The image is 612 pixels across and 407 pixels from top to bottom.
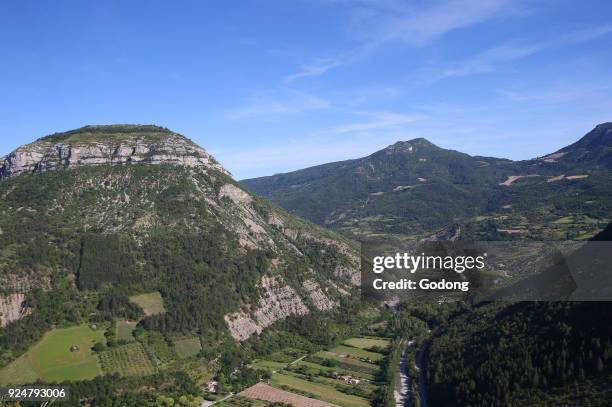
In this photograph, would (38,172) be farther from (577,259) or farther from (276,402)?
(577,259)

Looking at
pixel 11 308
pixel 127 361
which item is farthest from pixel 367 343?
pixel 11 308

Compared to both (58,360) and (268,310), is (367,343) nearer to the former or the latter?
(268,310)

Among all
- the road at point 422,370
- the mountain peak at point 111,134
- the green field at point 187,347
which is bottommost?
the road at point 422,370

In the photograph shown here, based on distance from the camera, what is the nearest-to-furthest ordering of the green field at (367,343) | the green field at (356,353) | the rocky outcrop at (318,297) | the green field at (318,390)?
the green field at (318,390)
the green field at (356,353)
the green field at (367,343)
the rocky outcrop at (318,297)

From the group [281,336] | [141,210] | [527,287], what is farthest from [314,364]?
[141,210]

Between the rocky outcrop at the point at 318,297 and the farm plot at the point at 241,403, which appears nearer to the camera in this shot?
the farm plot at the point at 241,403

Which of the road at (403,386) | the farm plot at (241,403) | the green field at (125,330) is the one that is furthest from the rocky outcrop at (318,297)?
the farm plot at (241,403)

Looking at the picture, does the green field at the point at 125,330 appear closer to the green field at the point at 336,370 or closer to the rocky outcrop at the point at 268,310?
the rocky outcrop at the point at 268,310

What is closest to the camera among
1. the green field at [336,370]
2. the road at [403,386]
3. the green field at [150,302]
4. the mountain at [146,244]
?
the road at [403,386]
